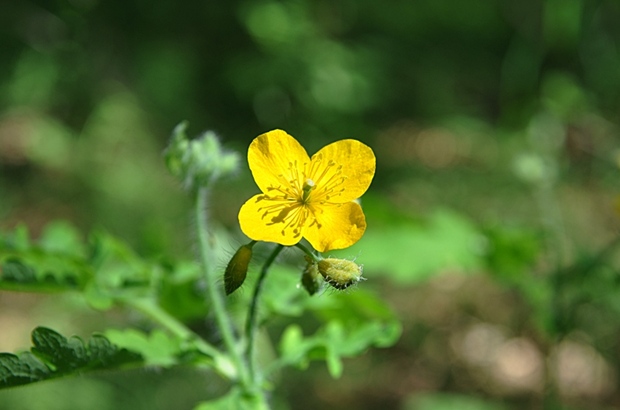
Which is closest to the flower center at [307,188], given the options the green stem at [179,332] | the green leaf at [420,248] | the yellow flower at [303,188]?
the yellow flower at [303,188]

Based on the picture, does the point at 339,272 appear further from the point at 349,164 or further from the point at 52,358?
the point at 52,358

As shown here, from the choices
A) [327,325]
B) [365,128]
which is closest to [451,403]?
[327,325]

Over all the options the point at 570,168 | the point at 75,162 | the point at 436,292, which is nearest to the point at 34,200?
Answer: the point at 75,162

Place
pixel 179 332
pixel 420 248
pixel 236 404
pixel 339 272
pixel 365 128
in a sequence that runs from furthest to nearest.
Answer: pixel 365 128
pixel 420 248
pixel 179 332
pixel 236 404
pixel 339 272

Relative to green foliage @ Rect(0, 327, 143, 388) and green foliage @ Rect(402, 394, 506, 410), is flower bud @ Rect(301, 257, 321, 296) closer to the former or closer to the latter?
green foliage @ Rect(0, 327, 143, 388)

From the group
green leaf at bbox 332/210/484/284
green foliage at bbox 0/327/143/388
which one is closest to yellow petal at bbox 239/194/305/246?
green foliage at bbox 0/327/143/388
